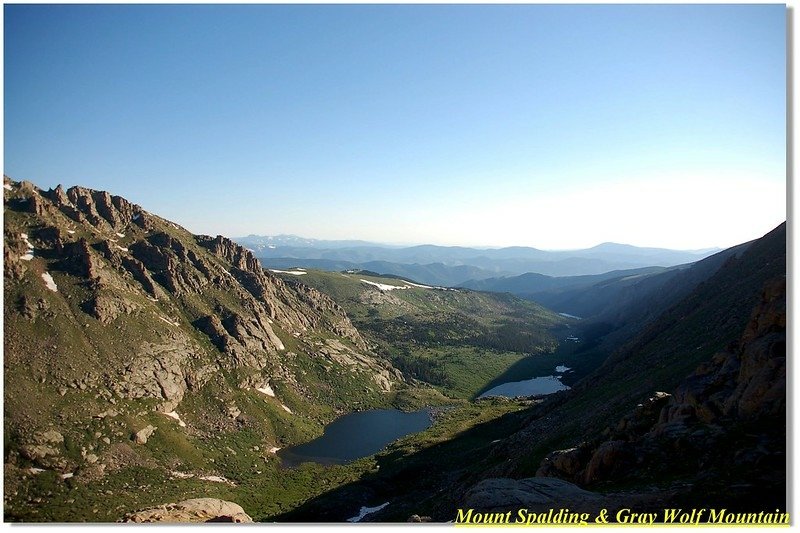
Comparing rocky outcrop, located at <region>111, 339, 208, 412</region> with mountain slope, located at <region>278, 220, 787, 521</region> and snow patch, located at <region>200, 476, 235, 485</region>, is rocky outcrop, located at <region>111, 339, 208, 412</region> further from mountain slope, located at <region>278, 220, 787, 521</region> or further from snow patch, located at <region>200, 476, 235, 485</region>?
mountain slope, located at <region>278, 220, 787, 521</region>

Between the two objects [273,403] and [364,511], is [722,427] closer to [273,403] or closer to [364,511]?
[364,511]

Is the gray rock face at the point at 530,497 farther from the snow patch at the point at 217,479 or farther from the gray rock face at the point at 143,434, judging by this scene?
the gray rock face at the point at 143,434

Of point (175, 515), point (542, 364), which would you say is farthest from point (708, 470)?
point (542, 364)

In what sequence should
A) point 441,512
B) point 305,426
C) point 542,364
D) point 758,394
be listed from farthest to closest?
point 542,364 < point 305,426 < point 441,512 < point 758,394

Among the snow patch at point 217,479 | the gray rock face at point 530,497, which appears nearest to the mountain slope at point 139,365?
the snow patch at point 217,479

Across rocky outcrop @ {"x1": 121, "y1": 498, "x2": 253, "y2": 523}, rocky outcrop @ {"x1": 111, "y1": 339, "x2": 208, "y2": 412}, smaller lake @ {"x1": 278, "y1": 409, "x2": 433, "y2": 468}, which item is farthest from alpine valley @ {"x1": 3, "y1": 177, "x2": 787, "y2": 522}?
smaller lake @ {"x1": 278, "y1": 409, "x2": 433, "y2": 468}

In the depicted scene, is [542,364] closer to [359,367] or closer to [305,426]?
[359,367]
